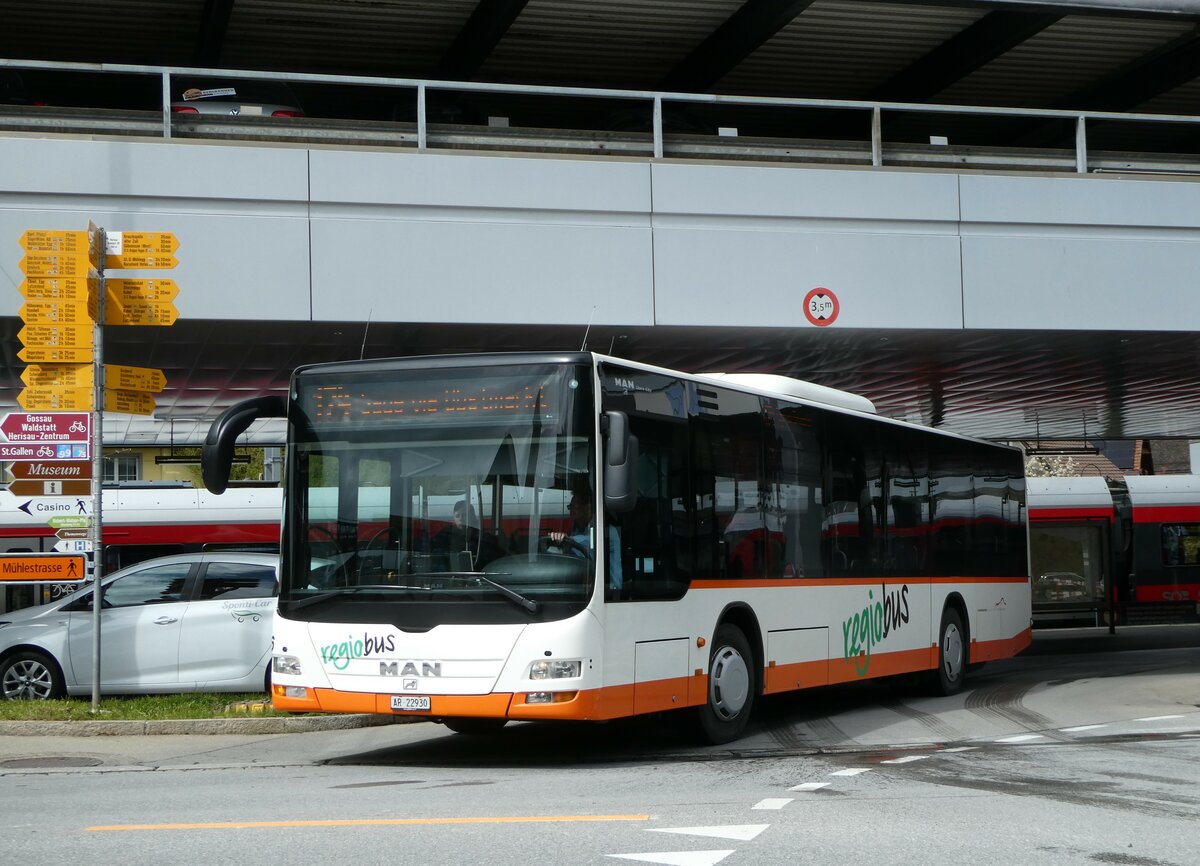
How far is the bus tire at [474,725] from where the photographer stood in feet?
38.2

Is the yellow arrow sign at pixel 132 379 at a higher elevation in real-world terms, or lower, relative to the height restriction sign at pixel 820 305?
lower

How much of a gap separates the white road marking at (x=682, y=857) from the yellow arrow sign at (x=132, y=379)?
27.4 feet

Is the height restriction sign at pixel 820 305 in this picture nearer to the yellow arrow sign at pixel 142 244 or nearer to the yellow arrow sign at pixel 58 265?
the yellow arrow sign at pixel 142 244

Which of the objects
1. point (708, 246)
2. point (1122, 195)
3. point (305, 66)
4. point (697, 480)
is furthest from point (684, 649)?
point (305, 66)

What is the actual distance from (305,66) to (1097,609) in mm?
20277

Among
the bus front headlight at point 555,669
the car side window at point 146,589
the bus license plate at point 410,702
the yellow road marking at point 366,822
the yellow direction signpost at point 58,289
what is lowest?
the yellow road marking at point 366,822

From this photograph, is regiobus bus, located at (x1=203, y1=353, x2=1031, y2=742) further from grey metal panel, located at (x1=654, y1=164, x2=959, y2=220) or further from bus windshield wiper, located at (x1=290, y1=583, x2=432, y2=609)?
grey metal panel, located at (x1=654, y1=164, x2=959, y2=220)

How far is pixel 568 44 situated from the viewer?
1892 cm

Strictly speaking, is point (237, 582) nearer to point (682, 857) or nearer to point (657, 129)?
point (657, 129)

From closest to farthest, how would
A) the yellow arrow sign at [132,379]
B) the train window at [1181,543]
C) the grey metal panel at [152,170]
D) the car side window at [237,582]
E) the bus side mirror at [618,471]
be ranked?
the bus side mirror at [618,471], the yellow arrow sign at [132,379], the grey metal panel at [152,170], the car side window at [237,582], the train window at [1181,543]

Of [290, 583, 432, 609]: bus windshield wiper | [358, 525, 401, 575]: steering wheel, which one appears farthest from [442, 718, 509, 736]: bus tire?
[358, 525, 401, 575]: steering wheel

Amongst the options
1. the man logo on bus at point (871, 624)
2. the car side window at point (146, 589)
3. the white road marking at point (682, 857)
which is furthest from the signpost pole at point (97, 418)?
the white road marking at point (682, 857)

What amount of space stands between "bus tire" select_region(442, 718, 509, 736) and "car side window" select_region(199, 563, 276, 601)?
11.7ft

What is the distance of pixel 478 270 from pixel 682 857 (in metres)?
9.40
